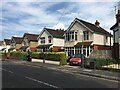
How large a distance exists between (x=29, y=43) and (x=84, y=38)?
24379 mm

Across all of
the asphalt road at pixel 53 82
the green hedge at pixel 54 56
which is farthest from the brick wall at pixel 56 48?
the asphalt road at pixel 53 82

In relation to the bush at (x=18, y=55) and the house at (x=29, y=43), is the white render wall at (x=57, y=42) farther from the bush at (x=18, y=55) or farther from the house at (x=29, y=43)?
the house at (x=29, y=43)

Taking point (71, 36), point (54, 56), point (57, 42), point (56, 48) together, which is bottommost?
point (54, 56)

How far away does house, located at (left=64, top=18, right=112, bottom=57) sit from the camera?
38938mm

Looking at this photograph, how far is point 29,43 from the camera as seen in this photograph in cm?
6056

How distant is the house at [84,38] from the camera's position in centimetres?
3894

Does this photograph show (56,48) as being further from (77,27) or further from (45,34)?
(77,27)

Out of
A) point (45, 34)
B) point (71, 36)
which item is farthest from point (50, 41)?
point (71, 36)

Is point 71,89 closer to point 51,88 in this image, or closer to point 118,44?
point 51,88

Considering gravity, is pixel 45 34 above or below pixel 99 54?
above

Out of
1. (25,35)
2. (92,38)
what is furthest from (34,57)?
(25,35)

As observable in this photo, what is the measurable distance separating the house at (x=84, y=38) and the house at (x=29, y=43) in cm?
1904

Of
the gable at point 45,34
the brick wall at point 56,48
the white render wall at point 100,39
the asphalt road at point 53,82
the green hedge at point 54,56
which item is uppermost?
the gable at point 45,34

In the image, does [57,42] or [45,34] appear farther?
[45,34]
